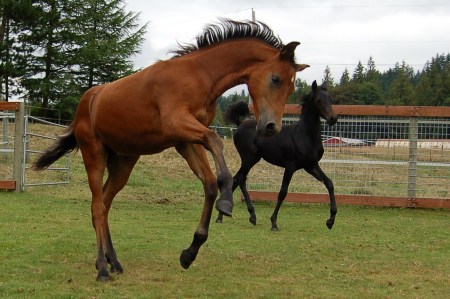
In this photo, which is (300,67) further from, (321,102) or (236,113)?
(236,113)

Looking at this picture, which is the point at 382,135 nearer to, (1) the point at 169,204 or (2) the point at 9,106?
(1) the point at 169,204

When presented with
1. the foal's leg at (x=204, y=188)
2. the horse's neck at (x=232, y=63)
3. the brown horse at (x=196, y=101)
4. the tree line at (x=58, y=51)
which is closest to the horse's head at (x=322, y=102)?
the brown horse at (x=196, y=101)

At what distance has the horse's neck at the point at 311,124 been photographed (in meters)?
9.98

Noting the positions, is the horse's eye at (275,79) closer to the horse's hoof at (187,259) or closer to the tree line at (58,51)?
the horse's hoof at (187,259)

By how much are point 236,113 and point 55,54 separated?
21322 millimetres

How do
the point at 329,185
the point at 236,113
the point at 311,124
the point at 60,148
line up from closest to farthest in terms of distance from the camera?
the point at 60,148 < the point at 329,185 < the point at 311,124 < the point at 236,113

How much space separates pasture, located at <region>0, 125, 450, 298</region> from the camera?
5.14m

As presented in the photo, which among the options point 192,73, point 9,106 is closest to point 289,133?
point 192,73

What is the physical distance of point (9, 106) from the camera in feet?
42.3

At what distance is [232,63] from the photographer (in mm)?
5238

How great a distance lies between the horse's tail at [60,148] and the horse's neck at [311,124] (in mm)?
4510

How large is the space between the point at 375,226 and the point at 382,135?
3.89 metres

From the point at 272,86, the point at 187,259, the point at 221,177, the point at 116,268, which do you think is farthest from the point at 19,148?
the point at 221,177

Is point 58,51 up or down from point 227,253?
up
